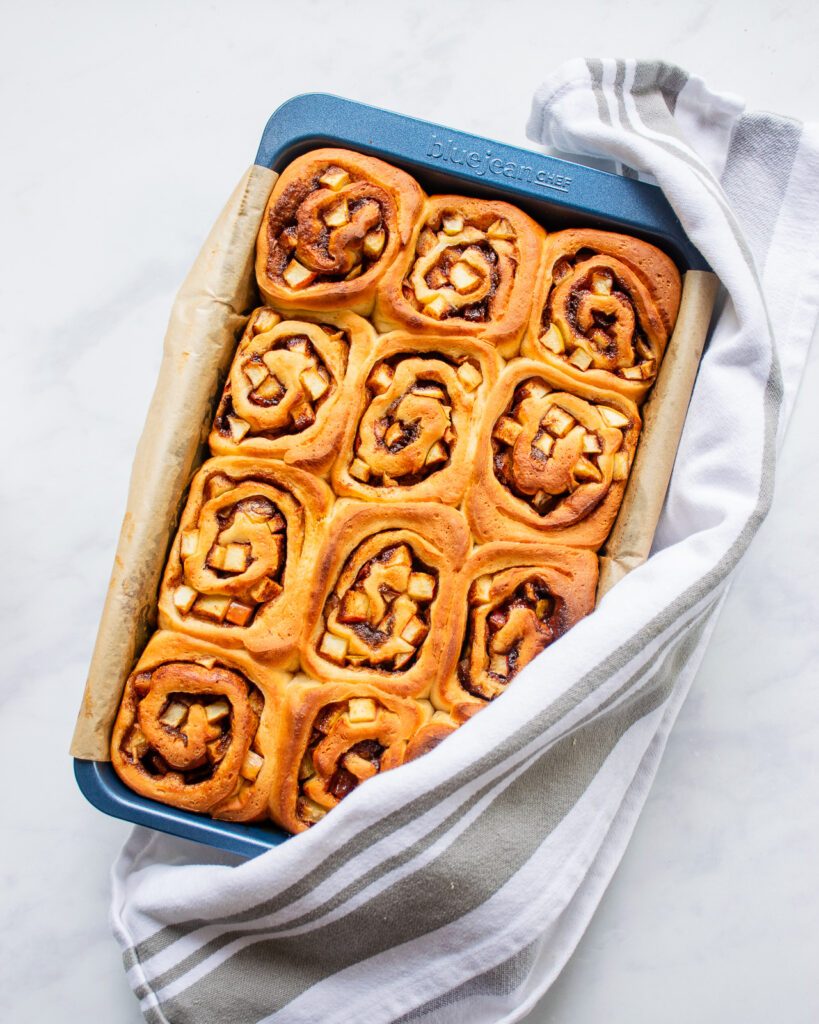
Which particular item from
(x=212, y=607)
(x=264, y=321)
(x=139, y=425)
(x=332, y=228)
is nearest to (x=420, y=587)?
(x=212, y=607)

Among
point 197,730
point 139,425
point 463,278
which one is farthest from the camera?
point 139,425

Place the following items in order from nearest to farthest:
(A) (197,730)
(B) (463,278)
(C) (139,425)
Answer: (A) (197,730) → (B) (463,278) → (C) (139,425)

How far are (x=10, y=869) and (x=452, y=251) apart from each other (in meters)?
1.66

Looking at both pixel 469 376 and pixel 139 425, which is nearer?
pixel 469 376

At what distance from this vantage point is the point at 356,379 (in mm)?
1808

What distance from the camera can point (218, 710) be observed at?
1.77 m

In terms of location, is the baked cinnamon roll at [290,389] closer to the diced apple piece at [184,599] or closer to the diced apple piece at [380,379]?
the diced apple piece at [380,379]

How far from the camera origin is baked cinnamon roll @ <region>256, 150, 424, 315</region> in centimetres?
181

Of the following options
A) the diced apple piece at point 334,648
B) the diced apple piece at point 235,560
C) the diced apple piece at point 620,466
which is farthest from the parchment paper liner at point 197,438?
the diced apple piece at point 334,648

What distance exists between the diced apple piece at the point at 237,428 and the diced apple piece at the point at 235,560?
8.2 inches

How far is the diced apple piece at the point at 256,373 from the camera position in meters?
1.80

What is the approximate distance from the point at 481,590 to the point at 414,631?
147 millimetres

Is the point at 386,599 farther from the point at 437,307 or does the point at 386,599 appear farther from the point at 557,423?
the point at 437,307

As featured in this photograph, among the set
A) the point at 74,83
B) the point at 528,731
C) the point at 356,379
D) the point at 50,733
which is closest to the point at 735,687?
the point at 528,731
